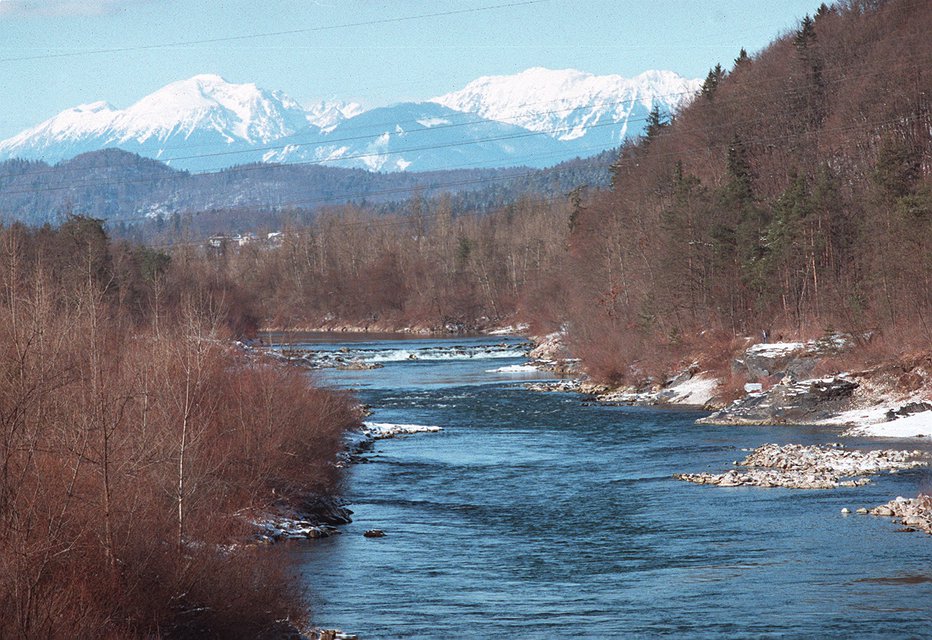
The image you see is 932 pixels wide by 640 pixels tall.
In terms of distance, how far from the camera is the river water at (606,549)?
1941 cm

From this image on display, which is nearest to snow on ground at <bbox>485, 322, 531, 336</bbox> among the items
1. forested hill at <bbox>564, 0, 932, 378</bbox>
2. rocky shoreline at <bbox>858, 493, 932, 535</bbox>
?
forested hill at <bbox>564, 0, 932, 378</bbox>

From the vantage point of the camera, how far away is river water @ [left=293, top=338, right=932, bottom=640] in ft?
63.7

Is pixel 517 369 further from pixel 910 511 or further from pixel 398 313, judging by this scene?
pixel 398 313

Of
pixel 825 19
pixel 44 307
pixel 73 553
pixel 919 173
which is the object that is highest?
pixel 825 19

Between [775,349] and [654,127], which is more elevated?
[654,127]

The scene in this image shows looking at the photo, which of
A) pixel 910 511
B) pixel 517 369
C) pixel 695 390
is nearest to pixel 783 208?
pixel 695 390

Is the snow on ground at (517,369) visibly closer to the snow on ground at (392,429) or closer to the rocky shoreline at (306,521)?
the snow on ground at (392,429)

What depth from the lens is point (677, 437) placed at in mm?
44156

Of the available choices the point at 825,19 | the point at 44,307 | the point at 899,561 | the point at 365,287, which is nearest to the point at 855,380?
the point at 899,561

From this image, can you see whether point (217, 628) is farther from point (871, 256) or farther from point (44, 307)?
point (871, 256)

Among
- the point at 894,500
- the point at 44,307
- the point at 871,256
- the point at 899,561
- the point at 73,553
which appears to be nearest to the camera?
the point at 73,553

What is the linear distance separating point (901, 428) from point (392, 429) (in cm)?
2022

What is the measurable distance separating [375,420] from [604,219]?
1637 inches

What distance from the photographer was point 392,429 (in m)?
48.8
